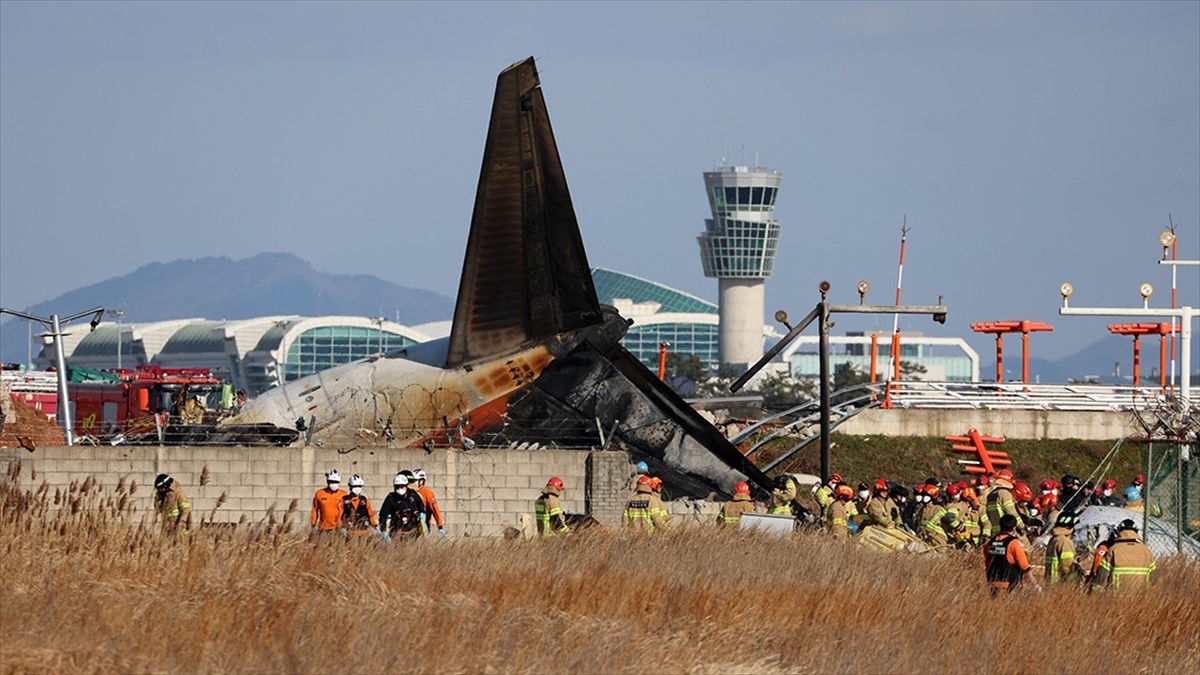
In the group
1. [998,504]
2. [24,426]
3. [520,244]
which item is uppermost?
[520,244]

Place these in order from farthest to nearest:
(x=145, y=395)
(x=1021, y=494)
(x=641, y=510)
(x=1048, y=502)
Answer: (x=145, y=395) < (x=1021, y=494) < (x=1048, y=502) < (x=641, y=510)

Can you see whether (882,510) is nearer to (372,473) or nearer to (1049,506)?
(1049,506)

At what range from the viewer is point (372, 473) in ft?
107

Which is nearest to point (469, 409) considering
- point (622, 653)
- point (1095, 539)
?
point (1095, 539)

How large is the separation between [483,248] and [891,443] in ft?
53.9

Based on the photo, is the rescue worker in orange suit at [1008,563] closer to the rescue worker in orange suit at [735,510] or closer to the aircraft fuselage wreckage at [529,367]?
the rescue worker in orange suit at [735,510]

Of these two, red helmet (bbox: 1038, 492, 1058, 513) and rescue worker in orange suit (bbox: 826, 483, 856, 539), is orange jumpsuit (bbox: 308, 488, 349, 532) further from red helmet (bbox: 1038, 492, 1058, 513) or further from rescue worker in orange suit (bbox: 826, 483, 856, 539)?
red helmet (bbox: 1038, 492, 1058, 513)

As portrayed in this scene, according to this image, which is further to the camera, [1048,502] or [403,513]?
[1048,502]

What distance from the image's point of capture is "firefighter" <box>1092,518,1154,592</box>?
20781 millimetres

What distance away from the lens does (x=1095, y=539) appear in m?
24.0

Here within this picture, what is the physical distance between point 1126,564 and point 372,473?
1536 cm

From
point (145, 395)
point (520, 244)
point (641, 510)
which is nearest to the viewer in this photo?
point (641, 510)

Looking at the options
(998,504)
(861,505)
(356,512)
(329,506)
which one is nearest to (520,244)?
(861,505)

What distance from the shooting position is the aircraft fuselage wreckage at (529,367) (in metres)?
34.4
